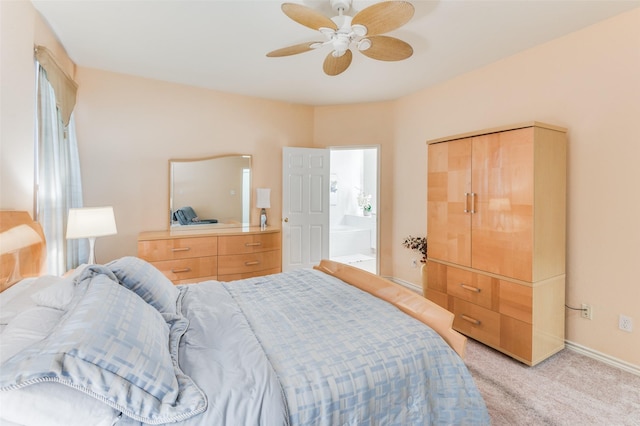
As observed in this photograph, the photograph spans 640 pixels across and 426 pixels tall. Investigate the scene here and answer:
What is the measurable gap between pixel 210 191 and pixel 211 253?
92 cm

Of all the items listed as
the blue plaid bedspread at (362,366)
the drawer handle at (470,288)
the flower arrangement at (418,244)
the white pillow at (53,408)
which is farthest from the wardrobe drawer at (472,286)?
the white pillow at (53,408)

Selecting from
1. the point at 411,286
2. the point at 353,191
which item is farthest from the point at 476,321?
the point at 353,191

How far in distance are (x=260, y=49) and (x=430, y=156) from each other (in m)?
1.94

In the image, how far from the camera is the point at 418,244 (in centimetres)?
376

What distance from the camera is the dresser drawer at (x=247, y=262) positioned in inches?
138

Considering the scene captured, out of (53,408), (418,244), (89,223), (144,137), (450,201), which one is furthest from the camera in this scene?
(418,244)

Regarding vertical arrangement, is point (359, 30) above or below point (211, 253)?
above

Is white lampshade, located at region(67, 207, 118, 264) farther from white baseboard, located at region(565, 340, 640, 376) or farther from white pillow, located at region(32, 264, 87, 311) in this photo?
white baseboard, located at region(565, 340, 640, 376)

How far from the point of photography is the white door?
4.34m

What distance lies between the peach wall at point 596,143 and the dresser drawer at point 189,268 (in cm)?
340

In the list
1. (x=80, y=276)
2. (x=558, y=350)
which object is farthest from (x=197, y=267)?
(x=558, y=350)

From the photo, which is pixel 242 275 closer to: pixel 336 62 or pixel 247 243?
pixel 247 243

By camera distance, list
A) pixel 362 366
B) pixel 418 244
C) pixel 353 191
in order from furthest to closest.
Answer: pixel 353 191 < pixel 418 244 < pixel 362 366

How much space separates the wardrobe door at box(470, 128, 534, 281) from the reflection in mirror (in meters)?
2.81
